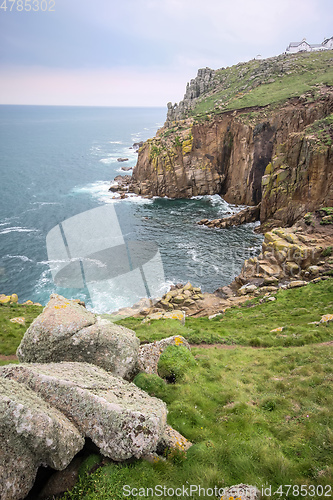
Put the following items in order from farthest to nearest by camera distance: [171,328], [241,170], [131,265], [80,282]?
[241,170]
[131,265]
[80,282]
[171,328]

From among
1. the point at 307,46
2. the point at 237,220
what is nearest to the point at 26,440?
the point at 237,220

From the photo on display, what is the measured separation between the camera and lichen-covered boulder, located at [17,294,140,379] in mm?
11203

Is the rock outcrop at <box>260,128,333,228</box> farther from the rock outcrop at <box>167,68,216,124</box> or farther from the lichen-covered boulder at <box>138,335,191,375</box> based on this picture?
the rock outcrop at <box>167,68,216,124</box>

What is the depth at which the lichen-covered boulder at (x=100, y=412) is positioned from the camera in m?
8.31

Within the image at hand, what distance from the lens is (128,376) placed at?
470 inches

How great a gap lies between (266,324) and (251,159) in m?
56.8

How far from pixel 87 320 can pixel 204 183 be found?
75.0 m

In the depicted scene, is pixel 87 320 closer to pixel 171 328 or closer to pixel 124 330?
pixel 124 330

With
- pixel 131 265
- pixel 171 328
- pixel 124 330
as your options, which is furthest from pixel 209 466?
pixel 131 265

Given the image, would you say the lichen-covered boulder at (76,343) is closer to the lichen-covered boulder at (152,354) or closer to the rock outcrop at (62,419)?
the rock outcrop at (62,419)

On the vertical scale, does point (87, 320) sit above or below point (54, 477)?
above

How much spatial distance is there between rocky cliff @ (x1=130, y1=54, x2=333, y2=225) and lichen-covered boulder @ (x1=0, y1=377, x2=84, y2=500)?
177 feet

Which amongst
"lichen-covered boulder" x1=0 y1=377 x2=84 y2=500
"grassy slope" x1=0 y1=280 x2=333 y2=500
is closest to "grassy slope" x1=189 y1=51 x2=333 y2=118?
"grassy slope" x1=0 y1=280 x2=333 y2=500

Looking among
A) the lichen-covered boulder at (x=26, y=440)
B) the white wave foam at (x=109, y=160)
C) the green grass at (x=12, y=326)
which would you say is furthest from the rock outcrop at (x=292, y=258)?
the white wave foam at (x=109, y=160)
